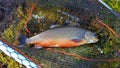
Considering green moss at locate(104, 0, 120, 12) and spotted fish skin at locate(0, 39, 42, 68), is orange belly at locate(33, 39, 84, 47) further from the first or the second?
green moss at locate(104, 0, 120, 12)

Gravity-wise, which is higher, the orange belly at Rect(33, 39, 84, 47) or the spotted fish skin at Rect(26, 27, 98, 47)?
the spotted fish skin at Rect(26, 27, 98, 47)

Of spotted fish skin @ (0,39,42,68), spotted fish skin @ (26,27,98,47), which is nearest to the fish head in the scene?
spotted fish skin @ (26,27,98,47)

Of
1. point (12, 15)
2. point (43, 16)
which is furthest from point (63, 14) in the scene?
point (12, 15)

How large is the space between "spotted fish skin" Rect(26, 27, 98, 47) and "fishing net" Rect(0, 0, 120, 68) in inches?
1.6

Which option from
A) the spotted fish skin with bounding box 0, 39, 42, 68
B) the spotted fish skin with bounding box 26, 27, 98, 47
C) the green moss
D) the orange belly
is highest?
the green moss

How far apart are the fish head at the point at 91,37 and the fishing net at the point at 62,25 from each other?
0.05 meters

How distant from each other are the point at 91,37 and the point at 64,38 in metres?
0.19

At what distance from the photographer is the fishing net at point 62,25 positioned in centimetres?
285

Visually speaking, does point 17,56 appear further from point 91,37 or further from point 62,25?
point 91,37

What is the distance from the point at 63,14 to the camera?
3080mm

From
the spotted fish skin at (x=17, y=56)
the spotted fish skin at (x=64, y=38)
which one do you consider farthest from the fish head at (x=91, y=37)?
the spotted fish skin at (x=17, y=56)

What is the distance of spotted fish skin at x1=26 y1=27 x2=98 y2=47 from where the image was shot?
2.87 metres

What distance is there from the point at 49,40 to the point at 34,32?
0.18 meters

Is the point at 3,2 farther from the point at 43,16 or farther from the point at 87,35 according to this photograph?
the point at 87,35
